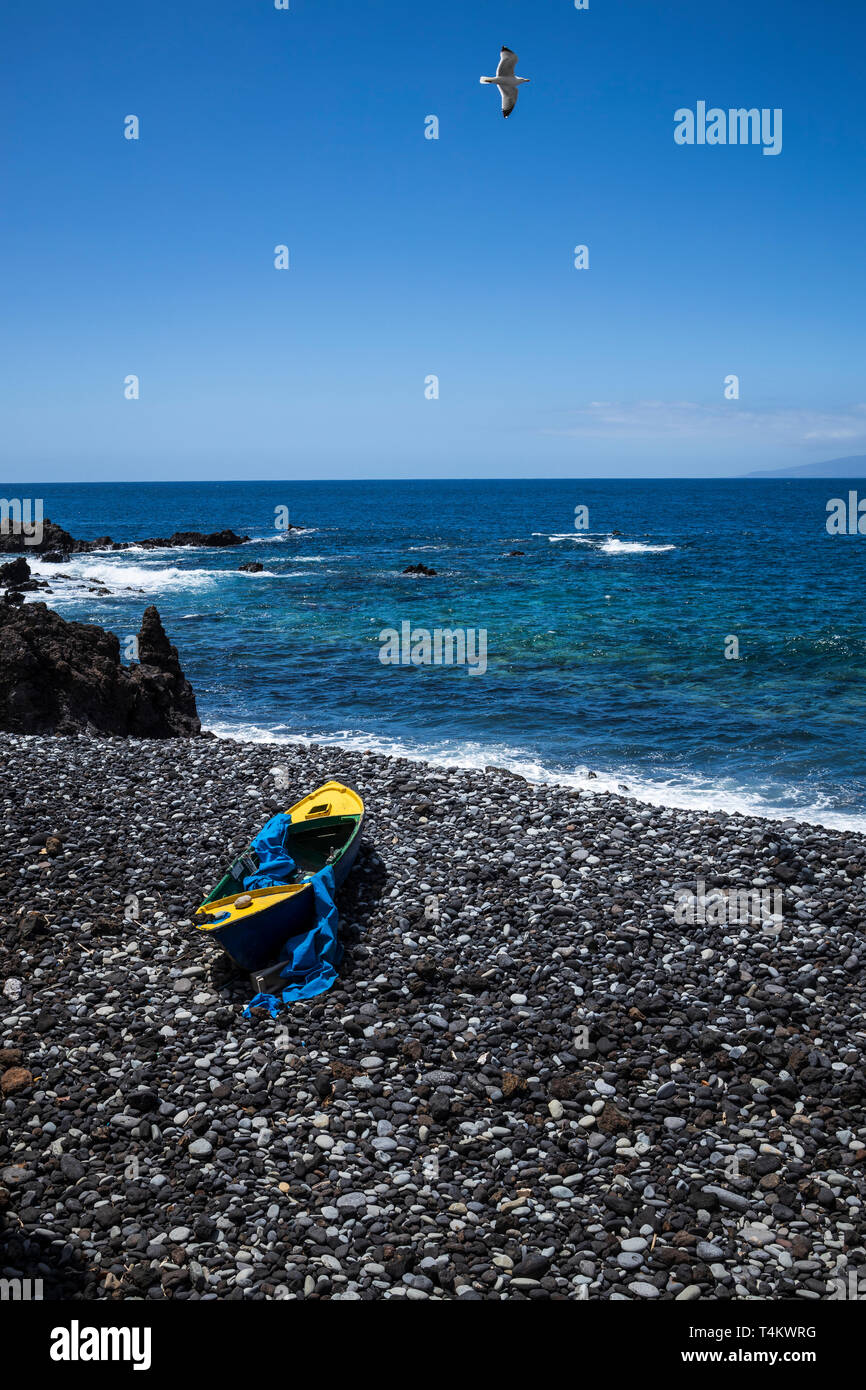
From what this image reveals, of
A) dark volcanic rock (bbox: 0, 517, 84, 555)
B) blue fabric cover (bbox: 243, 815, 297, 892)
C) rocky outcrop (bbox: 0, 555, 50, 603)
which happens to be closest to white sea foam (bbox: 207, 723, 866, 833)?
blue fabric cover (bbox: 243, 815, 297, 892)

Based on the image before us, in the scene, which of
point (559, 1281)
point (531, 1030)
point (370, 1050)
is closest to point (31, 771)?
point (370, 1050)

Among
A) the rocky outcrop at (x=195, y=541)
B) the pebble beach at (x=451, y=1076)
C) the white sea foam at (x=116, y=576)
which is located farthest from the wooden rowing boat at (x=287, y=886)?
the rocky outcrop at (x=195, y=541)

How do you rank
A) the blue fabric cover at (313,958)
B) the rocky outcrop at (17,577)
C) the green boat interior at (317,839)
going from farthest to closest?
the rocky outcrop at (17,577), the green boat interior at (317,839), the blue fabric cover at (313,958)

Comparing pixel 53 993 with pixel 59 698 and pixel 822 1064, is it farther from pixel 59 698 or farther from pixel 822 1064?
pixel 59 698

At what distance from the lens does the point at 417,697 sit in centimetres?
3061

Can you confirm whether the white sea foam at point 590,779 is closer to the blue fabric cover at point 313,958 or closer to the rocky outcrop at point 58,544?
the blue fabric cover at point 313,958

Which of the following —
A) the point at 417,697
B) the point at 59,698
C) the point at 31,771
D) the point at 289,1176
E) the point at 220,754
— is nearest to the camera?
the point at 289,1176

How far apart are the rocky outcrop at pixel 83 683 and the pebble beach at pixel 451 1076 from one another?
985 centimetres

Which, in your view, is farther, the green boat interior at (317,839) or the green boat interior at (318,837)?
the green boat interior at (318,837)

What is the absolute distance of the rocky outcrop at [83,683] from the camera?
23500 millimetres

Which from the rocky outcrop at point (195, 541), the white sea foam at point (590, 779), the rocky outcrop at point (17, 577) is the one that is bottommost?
the white sea foam at point (590, 779)

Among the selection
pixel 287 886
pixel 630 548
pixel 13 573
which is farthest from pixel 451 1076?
pixel 630 548
